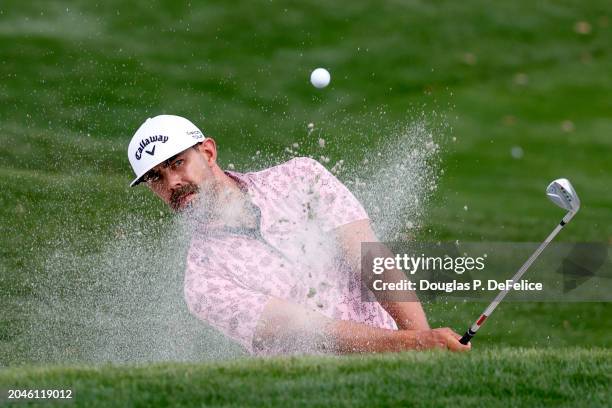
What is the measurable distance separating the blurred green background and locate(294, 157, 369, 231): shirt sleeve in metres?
2.44

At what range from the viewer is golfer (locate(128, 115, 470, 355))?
570 cm

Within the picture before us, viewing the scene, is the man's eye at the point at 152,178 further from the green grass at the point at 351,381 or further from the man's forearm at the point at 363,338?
→ the green grass at the point at 351,381

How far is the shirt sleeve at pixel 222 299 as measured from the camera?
5.59m

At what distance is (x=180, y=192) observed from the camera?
600cm

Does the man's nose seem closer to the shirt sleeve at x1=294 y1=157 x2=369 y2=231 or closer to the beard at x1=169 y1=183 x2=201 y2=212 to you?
the beard at x1=169 y1=183 x2=201 y2=212

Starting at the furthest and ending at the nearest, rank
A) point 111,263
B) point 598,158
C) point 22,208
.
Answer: point 598,158 → point 22,208 → point 111,263

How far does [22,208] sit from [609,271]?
4318 millimetres

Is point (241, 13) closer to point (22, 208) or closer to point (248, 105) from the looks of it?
point (248, 105)

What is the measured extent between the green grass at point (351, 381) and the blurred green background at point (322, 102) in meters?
2.89

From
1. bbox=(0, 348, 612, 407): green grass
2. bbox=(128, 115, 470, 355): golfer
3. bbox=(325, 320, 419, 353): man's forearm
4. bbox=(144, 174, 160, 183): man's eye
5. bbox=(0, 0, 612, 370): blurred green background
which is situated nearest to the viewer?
bbox=(0, 348, 612, 407): green grass

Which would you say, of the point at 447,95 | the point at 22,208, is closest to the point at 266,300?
the point at 22,208

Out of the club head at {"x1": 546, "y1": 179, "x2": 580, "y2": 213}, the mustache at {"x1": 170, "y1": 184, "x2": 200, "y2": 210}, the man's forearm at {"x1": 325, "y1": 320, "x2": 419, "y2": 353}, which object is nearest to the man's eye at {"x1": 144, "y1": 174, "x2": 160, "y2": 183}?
the mustache at {"x1": 170, "y1": 184, "x2": 200, "y2": 210}

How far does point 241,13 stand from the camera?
16141mm

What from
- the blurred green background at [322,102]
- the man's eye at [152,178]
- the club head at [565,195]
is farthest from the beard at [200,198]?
the blurred green background at [322,102]
